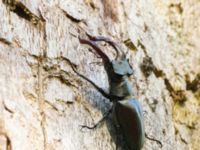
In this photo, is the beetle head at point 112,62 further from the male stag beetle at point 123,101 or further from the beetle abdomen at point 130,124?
the beetle abdomen at point 130,124

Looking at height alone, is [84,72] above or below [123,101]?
above

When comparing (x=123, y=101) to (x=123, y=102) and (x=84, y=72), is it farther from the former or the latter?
(x=84, y=72)

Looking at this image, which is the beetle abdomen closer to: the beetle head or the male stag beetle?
the male stag beetle

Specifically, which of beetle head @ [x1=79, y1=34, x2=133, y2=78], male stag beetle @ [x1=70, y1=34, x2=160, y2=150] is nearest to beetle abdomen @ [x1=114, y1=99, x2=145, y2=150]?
male stag beetle @ [x1=70, y1=34, x2=160, y2=150]

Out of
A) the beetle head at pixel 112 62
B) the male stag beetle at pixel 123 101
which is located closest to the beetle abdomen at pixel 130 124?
the male stag beetle at pixel 123 101

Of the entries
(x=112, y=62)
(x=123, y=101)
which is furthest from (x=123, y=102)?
(x=112, y=62)

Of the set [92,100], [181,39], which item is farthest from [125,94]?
[181,39]

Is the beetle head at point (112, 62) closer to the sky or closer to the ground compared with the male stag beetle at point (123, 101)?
closer to the sky

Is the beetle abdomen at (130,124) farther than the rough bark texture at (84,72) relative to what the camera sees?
Yes
